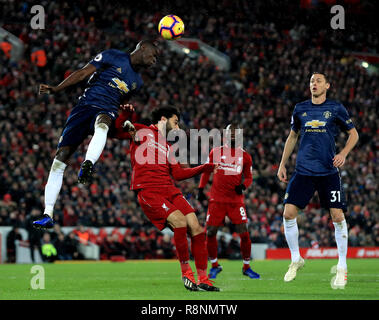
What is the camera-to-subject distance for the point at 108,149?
23.4 m

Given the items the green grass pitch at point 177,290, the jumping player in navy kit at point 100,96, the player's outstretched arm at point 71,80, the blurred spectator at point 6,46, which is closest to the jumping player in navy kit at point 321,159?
the green grass pitch at point 177,290

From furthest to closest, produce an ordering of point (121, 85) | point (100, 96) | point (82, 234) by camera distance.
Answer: point (82, 234), point (121, 85), point (100, 96)

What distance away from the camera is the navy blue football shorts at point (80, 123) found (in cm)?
876

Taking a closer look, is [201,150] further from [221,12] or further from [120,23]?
[221,12]

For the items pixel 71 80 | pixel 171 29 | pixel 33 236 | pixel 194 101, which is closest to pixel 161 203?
pixel 71 80

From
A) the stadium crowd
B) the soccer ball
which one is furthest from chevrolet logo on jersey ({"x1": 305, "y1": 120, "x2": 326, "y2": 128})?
the stadium crowd

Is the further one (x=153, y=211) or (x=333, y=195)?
(x=333, y=195)

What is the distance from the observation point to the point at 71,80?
8422 mm

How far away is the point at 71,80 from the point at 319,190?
391 cm

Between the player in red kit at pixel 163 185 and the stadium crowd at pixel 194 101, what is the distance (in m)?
8.47

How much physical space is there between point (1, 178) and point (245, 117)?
37.3ft

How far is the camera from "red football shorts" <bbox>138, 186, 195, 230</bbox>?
29.0 ft

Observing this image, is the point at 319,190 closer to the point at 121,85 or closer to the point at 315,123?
the point at 315,123
